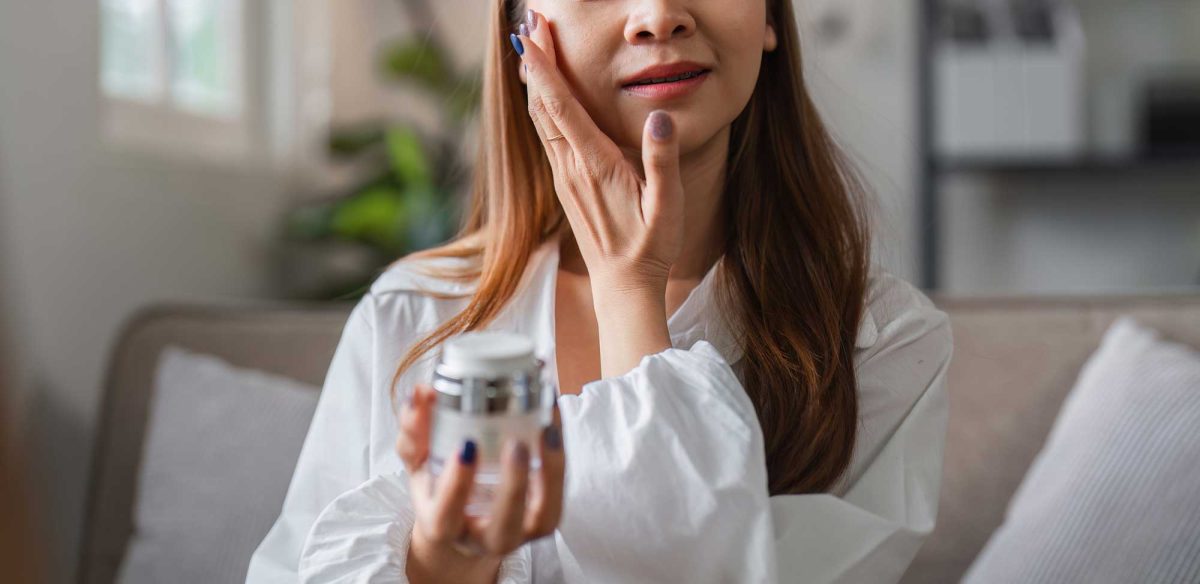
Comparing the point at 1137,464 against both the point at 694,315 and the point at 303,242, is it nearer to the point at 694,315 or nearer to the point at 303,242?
the point at 694,315

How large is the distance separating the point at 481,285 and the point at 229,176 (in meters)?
1.89

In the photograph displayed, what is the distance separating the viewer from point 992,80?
321cm

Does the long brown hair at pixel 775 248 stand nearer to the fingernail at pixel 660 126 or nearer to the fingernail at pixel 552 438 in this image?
the fingernail at pixel 660 126

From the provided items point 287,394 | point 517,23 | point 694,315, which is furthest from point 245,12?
point 694,315

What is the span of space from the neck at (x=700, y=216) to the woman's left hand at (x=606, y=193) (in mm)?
114

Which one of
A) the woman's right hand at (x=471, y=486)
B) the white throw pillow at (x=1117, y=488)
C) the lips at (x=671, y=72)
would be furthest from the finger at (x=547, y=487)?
the white throw pillow at (x=1117, y=488)

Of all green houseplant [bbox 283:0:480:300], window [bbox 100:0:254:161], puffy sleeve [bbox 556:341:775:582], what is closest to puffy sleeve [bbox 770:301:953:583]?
puffy sleeve [bbox 556:341:775:582]

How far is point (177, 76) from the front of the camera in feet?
8.52

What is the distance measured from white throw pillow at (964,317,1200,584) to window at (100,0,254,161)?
1.80m

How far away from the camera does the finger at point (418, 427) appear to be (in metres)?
0.60

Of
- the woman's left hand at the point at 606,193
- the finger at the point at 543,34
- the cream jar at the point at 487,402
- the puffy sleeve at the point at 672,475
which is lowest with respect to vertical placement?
the puffy sleeve at the point at 672,475

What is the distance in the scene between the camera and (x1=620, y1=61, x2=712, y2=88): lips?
887mm

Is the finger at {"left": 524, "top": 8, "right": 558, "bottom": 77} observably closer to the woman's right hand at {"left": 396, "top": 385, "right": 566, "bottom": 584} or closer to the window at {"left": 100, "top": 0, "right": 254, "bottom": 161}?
the woman's right hand at {"left": 396, "top": 385, "right": 566, "bottom": 584}

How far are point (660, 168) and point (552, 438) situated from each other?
279 millimetres
